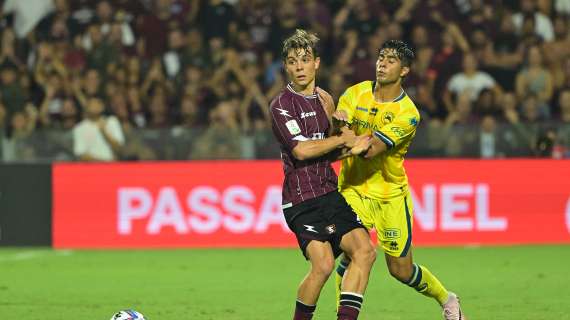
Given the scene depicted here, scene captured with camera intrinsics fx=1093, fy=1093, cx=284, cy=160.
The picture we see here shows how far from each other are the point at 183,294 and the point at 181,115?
6.04 meters

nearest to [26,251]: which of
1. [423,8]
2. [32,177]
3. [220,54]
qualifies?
[32,177]

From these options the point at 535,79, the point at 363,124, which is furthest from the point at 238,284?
the point at 535,79

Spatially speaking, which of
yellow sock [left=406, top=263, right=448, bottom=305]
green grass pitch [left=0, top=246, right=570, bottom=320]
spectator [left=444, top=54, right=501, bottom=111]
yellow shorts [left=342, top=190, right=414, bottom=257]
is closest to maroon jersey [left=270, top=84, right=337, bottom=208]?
yellow shorts [left=342, top=190, right=414, bottom=257]

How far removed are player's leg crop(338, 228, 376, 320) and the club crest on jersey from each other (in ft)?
2.80

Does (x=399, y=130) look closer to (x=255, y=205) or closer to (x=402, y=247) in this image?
(x=402, y=247)

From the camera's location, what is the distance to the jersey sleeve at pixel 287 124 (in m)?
7.31

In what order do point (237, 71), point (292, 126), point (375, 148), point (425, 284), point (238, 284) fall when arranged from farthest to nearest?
point (237, 71) → point (238, 284) → point (425, 284) → point (375, 148) → point (292, 126)

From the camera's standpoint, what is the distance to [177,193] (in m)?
14.8

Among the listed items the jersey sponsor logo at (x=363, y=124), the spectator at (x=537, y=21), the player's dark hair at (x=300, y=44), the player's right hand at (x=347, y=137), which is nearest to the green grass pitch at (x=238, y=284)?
the jersey sponsor logo at (x=363, y=124)

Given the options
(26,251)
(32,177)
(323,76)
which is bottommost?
(26,251)

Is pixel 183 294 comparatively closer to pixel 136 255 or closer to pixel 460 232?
pixel 136 255

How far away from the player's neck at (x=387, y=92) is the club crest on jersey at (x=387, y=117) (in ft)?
0.41

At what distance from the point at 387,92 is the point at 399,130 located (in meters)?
0.33

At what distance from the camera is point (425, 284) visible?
8.16 m
